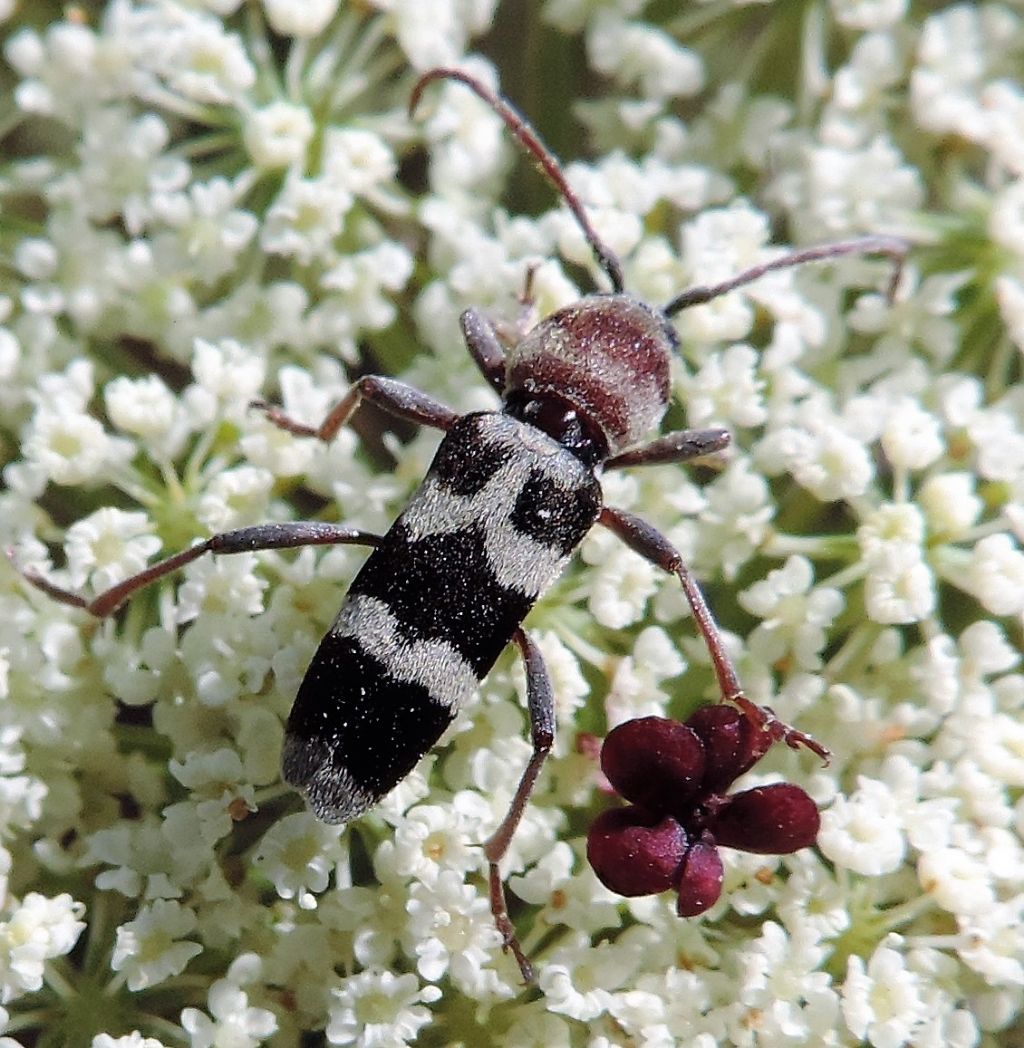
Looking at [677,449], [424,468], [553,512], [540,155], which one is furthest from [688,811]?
[540,155]

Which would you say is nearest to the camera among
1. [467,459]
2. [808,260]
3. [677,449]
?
[467,459]

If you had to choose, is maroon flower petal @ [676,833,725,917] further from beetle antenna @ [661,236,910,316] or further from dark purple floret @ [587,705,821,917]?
beetle antenna @ [661,236,910,316]

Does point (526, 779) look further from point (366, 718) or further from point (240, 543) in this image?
point (240, 543)

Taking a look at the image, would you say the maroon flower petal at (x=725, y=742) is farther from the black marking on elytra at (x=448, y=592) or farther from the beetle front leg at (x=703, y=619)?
the black marking on elytra at (x=448, y=592)

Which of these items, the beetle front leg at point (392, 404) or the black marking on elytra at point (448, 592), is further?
the beetle front leg at point (392, 404)

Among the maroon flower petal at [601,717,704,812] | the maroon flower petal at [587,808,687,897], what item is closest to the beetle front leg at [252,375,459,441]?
the maroon flower petal at [601,717,704,812]

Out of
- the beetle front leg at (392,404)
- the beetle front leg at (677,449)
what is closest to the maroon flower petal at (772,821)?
the beetle front leg at (677,449)

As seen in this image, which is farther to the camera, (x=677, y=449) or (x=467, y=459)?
(x=677, y=449)
